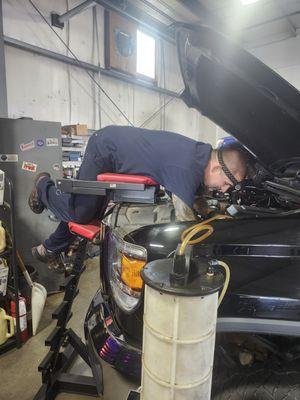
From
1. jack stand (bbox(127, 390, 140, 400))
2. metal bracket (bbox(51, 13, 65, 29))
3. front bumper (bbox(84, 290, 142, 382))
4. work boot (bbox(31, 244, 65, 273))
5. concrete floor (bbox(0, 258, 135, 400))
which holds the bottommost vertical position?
concrete floor (bbox(0, 258, 135, 400))

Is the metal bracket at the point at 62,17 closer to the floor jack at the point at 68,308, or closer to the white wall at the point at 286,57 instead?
the floor jack at the point at 68,308

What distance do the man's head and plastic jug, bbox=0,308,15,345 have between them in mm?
1642

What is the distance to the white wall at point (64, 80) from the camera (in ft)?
11.1

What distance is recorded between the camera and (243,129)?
3.99 feet

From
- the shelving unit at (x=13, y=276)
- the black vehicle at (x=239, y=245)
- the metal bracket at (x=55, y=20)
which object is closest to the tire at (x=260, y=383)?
the black vehicle at (x=239, y=245)

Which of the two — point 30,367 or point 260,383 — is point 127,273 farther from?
point 30,367

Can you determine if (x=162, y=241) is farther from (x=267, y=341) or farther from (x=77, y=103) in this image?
(x=77, y=103)

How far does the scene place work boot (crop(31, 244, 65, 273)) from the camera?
2264 millimetres

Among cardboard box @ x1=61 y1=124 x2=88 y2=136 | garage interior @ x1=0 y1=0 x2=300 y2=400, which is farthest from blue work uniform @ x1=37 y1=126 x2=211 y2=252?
Answer: cardboard box @ x1=61 y1=124 x2=88 y2=136

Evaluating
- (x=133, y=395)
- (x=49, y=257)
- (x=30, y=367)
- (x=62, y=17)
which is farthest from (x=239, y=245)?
(x=62, y=17)

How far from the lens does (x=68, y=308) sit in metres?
1.72

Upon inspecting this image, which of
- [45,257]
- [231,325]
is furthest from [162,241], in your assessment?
[45,257]

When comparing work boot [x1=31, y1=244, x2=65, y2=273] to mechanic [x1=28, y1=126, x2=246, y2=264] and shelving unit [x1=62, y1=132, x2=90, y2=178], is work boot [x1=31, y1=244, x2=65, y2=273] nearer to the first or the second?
mechanic [x1=28, y1=126, x2=246, y2=264]

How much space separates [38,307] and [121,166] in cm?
129
